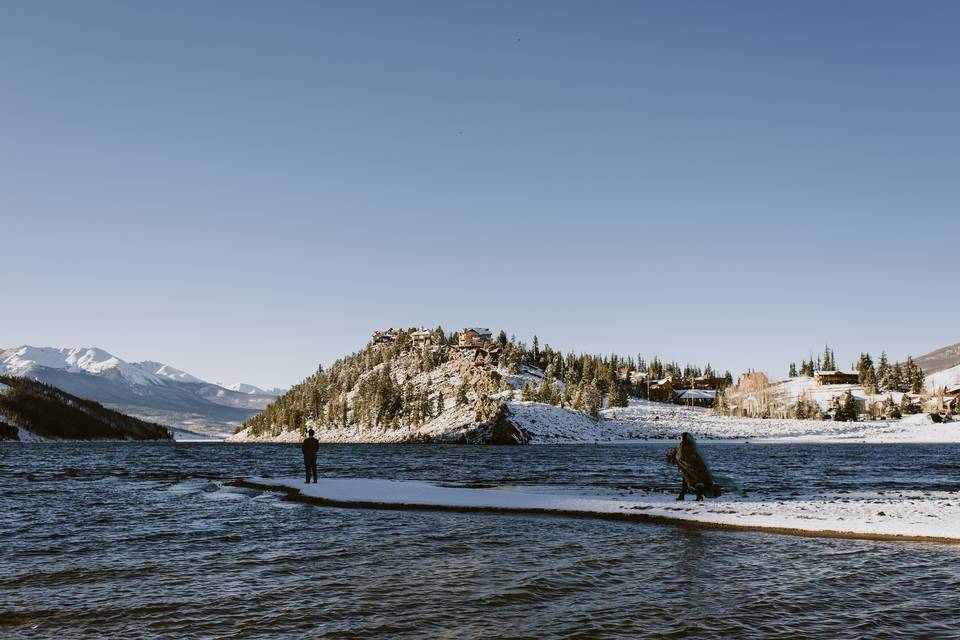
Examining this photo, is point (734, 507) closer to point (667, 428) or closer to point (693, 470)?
point (693, 470)

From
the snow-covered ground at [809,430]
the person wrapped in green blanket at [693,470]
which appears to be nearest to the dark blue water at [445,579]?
the person wrapped in green blanket at [693,470]

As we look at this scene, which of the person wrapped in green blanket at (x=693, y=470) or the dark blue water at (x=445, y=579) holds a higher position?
the person wrapped in green blanket at (x=693, y=470)

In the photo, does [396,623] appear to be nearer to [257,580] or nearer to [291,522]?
[257,580]

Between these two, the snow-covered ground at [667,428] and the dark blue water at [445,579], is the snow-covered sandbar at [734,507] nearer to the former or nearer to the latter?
the dark blue water at [445,579]

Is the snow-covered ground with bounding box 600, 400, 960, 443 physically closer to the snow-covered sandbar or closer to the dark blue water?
the snow-covered sandbar

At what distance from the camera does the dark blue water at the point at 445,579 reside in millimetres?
12992

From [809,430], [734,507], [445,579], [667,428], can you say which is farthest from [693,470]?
[667,428]

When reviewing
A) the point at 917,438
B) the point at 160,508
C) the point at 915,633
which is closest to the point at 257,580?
the point at 915,633

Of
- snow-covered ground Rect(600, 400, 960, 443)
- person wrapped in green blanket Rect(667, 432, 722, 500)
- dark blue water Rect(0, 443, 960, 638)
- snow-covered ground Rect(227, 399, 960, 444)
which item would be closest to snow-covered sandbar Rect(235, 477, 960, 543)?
person wrapped in green blanket Rect(667, 432, 722, 500)

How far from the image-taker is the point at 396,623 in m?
13.1

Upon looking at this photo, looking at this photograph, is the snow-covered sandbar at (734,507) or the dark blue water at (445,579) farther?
the snow-covered sandbar at (734,507)

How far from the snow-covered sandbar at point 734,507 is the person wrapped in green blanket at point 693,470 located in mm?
726

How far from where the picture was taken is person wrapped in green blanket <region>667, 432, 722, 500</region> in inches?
1212

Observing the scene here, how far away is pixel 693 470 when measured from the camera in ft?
102
